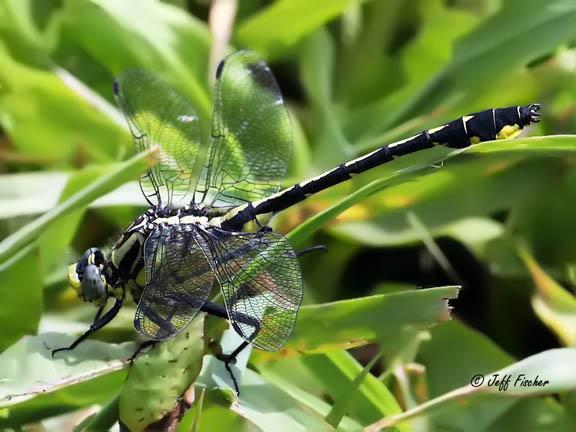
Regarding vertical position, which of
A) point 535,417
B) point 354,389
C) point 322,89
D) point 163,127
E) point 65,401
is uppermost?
point 163,127

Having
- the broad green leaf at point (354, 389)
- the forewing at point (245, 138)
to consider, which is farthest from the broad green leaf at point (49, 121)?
the broad green leaf at point (354, 389)

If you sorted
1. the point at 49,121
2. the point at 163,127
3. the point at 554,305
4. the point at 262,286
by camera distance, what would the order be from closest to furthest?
1. the point at 262,286
2. the point at 554,305
3. the point at 163,127
4. the point at 49,121

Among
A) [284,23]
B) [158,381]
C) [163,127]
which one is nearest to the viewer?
[158,381]

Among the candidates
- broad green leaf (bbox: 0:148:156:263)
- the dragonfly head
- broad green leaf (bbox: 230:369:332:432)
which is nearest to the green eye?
the dragonfly head

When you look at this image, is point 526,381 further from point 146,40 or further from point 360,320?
point 146,40

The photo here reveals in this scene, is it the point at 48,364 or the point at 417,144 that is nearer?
the point at 48,364

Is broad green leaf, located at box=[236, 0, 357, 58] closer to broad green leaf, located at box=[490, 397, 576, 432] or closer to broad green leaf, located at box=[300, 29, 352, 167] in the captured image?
broad green leaf, located at box=[300, 29, 352, 167]

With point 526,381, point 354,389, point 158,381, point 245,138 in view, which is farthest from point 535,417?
point 245,138
